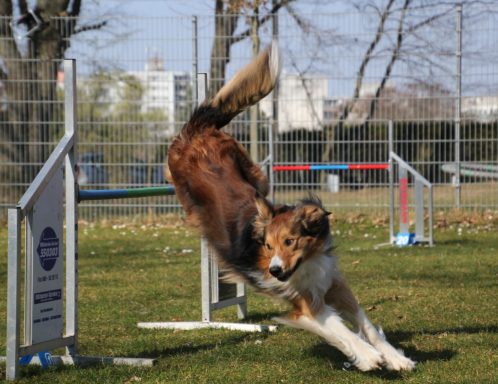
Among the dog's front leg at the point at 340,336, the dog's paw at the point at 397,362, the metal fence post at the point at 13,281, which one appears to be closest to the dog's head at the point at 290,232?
the dog's front leg at the point at 340,336

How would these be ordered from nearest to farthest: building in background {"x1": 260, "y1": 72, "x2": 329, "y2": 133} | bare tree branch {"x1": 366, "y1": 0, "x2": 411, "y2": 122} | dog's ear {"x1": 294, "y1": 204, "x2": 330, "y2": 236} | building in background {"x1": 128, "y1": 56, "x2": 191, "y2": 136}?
dog's ear {"x1": 294, "y1": 204, "x2": 330, "y2": 236} < bare tree branch {"x1": 366, "y1": 0, "x2": 411, "y2": 122} < building in background {"x1": 260, "y1": 72, "x2": 329, "y2": 133} < building in background {"x1": 128, "y1": 56, "x2": 191, "y2": 136}

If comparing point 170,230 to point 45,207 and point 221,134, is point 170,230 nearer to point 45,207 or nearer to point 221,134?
point 221,134

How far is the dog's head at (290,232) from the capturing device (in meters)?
5.39

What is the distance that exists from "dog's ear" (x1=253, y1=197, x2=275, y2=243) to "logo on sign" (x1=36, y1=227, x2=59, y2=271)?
125 centimetres

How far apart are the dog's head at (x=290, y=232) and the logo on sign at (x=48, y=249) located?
1.25 m

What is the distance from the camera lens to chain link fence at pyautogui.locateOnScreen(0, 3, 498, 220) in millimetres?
14070

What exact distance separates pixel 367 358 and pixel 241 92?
259cm

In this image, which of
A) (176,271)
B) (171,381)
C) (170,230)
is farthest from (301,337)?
(170,230)

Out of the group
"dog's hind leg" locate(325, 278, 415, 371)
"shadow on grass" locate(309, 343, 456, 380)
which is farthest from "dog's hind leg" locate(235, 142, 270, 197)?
"shadow on grass" locate(309, 343, 456, 380)

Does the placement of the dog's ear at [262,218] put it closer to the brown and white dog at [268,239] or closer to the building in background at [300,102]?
the brown and white dog at [268,239]

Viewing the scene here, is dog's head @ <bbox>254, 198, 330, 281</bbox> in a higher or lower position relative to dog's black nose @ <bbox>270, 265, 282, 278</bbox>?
higher

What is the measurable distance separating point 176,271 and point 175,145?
12.0ft

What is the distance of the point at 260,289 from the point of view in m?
5.68

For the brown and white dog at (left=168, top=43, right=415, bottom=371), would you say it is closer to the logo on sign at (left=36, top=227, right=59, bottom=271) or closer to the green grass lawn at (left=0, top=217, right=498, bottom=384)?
the green grass lawn at (left=0, top=217, right=498, bottom=384)
